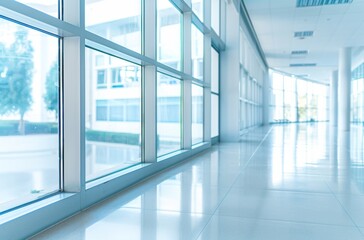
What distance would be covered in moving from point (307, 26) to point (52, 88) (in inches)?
552

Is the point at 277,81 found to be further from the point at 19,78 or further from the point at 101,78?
the point at 19,78

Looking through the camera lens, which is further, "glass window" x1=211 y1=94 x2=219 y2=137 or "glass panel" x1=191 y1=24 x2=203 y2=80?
"glass window" x1=211 y1=94 x2=219 y2=137

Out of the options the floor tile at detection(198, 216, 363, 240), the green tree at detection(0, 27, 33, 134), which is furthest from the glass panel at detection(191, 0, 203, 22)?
the floor tile at detection(198, 216, 363, 240)

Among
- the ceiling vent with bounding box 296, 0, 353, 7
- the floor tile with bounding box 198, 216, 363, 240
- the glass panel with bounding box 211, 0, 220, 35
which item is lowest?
the floor tile with bounding box 198, 216, 363, 240

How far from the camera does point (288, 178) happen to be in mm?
5059

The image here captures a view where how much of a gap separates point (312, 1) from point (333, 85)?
20235 millimetres

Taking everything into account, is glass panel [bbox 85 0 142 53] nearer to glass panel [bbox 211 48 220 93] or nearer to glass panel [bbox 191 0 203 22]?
glass panel [bbox 191 0 203 22]

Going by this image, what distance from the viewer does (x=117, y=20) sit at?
5152 mm

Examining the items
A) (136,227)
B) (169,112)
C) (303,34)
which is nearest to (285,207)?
(136,227)

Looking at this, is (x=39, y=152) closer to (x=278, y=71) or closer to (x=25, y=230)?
(x=25, y=230)

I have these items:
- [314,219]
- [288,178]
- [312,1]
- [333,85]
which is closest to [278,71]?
[333,85]

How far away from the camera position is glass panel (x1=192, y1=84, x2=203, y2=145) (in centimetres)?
946

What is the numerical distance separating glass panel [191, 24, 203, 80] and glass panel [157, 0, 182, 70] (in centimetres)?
142

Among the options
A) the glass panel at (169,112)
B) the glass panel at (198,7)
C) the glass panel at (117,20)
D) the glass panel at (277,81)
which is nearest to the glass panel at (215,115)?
the glass panel at (198,7)
